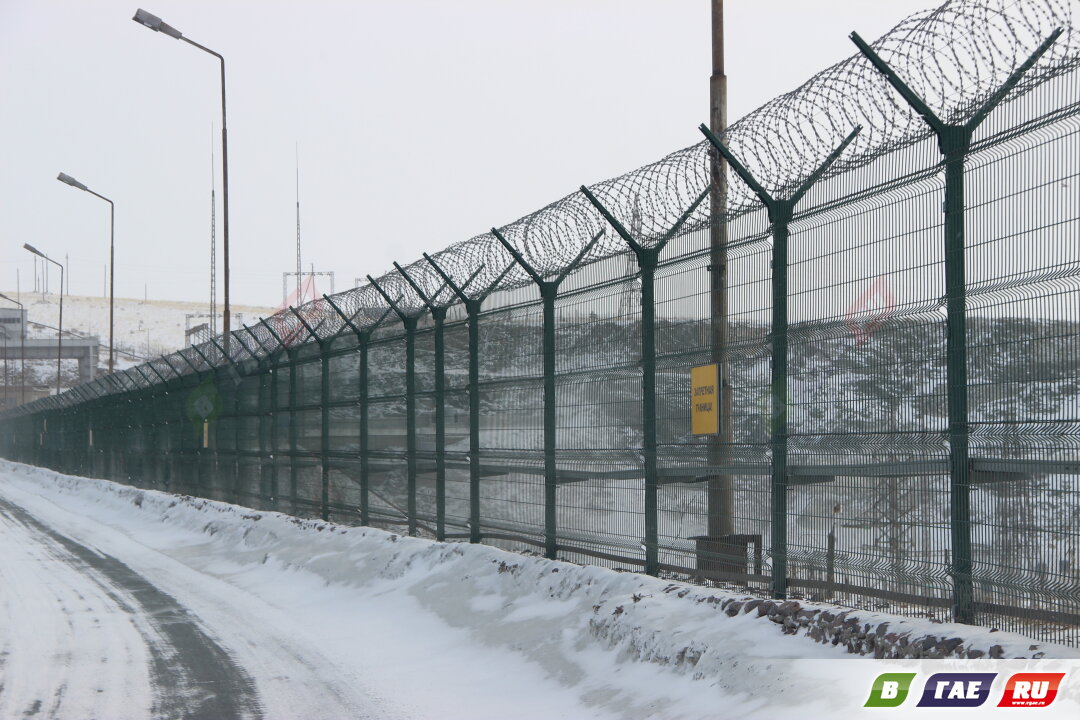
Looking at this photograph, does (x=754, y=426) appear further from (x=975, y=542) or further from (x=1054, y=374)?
(x=1054, y=374)

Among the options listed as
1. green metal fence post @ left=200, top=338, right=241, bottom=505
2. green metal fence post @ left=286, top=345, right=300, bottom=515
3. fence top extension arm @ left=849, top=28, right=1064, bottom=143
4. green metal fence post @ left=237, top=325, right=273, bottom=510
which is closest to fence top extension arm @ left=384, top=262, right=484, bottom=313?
green metal fence post @ left=286, top=345, right=300, bottom=515

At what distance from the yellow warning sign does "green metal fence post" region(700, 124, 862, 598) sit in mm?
598

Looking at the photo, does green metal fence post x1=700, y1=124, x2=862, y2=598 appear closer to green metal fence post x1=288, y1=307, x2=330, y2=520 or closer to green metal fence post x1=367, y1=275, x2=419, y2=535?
green metal fence post x1=367, y1=275, x2=419, y2=535

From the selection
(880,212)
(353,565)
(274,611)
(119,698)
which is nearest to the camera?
(880,212)

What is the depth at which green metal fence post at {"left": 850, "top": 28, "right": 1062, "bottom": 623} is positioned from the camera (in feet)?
20.9

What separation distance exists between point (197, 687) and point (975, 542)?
15.6 ft

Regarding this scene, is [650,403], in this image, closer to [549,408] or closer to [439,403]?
[549,408]

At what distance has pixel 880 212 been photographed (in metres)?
6.98

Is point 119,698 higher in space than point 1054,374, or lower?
lower

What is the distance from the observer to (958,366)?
6.41 meters

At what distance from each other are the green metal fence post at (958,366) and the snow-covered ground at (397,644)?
0.41 meters

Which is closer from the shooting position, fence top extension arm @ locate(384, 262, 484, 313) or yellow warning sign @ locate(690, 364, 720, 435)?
yellow warning sign @ locate(690, 364, 720, 435)

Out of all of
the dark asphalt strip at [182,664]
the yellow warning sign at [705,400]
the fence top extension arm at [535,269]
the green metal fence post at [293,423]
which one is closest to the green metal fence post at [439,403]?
the fence top extension arm at [535,269]

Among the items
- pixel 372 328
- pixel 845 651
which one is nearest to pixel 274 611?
pixel 372 328
